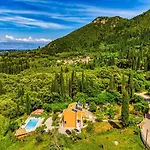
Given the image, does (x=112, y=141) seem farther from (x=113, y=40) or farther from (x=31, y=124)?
(x=113, y=40)

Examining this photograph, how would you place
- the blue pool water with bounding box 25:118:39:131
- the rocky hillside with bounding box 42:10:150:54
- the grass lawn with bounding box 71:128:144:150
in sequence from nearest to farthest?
the grass lawn with bounding box 71:128:144:150, the blue pool water with bounding box 25:118:39:131, the rocky hillside with bounding box 42:10:150:54

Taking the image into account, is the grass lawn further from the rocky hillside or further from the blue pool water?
the rocky hillside

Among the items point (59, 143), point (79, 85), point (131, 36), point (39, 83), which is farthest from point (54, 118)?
point (131, 36)

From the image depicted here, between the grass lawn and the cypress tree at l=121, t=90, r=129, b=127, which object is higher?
the cypress tree at l=121, t=90, r=129, b=127

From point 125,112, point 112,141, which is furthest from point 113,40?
point 112,141

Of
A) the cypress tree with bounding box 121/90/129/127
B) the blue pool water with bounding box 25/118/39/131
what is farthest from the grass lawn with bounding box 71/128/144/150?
the blue pool water with bounding box 25/118/39/131

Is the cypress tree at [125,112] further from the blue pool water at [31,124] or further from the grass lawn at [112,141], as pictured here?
the blue pool water at [31,124]

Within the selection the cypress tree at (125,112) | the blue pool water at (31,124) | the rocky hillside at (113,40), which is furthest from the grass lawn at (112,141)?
the rocky hillside at (113,40)

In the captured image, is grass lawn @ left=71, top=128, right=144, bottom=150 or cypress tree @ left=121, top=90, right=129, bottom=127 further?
cypress tree @ left=121, top=90, right=129, bottom=127

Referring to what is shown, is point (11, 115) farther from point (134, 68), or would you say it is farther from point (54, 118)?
point (134, 68)

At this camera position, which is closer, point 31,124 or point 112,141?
point 112,141

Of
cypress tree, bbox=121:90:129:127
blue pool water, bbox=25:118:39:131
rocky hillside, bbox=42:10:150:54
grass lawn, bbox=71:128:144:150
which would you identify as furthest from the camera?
rocky hillside, bbox=42:10:150:54

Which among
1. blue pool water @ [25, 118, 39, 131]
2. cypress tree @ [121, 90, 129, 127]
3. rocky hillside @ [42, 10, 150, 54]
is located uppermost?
rocky hillside @ [42, 10, 150, 54]
